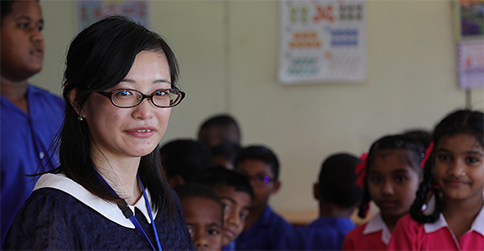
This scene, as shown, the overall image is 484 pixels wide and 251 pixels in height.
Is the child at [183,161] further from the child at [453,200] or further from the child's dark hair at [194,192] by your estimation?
the child at [453,200]

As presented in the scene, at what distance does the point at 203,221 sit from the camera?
6.37 ft

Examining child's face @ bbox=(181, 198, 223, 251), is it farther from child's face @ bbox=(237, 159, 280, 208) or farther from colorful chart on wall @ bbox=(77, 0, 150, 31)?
colorful chart on wall @ bbox=(77, 0, 150, 31)

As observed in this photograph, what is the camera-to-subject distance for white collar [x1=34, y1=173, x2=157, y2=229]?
1054mm

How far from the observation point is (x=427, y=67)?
402 centimetres

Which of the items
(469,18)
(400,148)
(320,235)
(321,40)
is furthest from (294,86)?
(400,148)

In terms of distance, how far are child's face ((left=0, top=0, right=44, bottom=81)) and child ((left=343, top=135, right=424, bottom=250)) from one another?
141 cm

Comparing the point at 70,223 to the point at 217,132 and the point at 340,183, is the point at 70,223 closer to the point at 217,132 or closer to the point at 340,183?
the point at 340,183

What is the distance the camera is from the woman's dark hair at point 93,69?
1080mm

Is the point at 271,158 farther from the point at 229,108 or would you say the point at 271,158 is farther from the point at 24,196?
the point at 24,196

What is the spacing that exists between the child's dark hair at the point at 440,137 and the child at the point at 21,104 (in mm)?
1287

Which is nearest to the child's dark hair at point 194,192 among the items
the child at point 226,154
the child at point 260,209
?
the child at point 260,209

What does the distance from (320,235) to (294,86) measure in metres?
1.83

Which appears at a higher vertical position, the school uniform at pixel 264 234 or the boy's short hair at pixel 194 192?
the boy's short hair at pixel 194 192

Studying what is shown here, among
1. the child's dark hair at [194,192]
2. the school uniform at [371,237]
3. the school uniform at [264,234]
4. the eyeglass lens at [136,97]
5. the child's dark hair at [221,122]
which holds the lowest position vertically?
the school uniform at [264,234]
